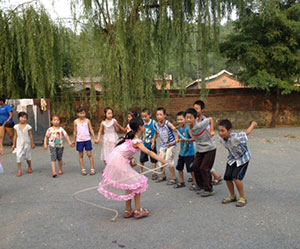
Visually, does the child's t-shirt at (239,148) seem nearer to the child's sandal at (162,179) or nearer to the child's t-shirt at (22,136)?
the child's sandal at (162,179)

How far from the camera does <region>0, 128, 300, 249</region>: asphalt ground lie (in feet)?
12.3

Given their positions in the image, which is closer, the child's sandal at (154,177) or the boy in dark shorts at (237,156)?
the boy in dark shorts at (237,156)

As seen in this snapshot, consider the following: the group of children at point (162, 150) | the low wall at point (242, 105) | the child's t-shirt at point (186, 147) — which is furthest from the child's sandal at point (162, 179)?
the low wall at point (242, 105)

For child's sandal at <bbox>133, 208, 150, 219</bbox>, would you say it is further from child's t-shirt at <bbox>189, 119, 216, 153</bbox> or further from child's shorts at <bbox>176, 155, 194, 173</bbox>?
child's shorts at <bbox>176, 155, 194, 173</bbox>

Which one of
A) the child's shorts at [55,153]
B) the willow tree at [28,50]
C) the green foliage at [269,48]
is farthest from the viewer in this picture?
the green foliage at [269,48]

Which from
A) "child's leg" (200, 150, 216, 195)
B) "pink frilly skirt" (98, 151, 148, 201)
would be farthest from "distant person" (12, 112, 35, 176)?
"child's leg" (200, 150, 216, 195)

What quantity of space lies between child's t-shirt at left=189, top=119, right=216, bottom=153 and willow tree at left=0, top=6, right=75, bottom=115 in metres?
8.65

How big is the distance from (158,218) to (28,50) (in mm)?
9862

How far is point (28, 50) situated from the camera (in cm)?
1202

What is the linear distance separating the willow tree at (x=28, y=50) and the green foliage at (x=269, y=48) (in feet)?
27.5

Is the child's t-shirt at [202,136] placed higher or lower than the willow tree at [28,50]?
lower

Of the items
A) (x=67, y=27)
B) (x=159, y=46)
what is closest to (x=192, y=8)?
(x=159, y=46)

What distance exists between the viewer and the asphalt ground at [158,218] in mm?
3744

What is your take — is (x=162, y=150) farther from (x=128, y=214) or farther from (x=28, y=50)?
(x=28, y=50)
